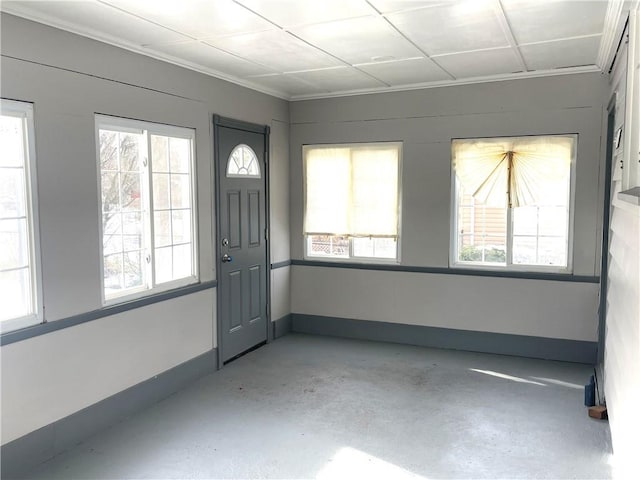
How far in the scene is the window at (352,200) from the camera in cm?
552

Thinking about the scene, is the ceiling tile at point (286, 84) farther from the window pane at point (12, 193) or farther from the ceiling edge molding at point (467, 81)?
the window pane at point (12, 193)

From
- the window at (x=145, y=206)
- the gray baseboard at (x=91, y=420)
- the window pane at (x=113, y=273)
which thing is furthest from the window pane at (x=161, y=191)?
the gray baseboard at (x=91, y=420)

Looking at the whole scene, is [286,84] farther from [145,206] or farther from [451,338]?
[451,338]

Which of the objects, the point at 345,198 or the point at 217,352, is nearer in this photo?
the point at 217,352

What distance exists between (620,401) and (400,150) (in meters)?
3.34

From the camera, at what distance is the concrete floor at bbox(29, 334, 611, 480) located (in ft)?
10.2

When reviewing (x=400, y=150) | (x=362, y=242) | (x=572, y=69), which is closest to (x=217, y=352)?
(x=362, y=242)

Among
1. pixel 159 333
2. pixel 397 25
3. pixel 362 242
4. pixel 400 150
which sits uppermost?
pixel 397 25

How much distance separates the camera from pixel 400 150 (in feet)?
17.8

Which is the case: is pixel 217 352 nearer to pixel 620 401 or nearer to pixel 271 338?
pixel 271 338

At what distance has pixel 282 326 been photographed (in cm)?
591

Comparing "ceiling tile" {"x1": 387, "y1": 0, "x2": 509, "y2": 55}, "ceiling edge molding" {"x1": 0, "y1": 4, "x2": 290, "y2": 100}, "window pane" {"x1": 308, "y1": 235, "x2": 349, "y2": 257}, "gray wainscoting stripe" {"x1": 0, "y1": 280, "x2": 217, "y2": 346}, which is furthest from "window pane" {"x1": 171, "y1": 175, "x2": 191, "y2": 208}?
"ceiling tile" {"x1": 387, "y1": 0, "x2": 509, "y2": 55}

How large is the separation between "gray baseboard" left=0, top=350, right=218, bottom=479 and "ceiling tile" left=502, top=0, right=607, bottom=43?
350 cm

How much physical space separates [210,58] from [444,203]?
2595mm
